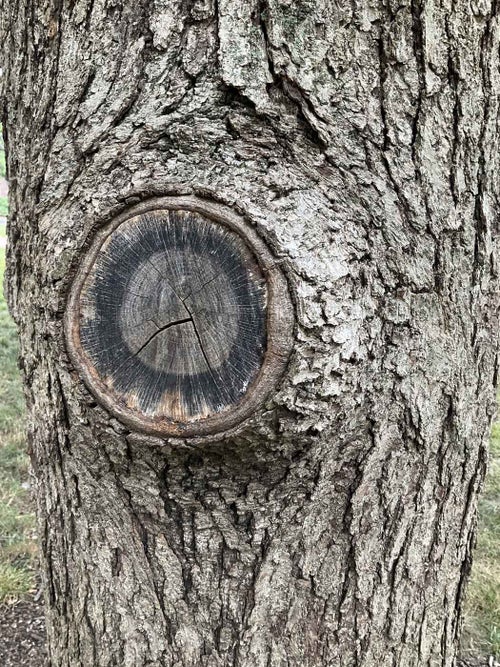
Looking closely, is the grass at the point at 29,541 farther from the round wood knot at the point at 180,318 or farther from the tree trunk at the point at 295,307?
the round wood knot at the point at 180,318

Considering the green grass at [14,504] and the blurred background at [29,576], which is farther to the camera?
the green grass at [14,504]

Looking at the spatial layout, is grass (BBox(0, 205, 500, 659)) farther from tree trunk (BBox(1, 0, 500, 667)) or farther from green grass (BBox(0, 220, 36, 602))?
tree trunk (BBox(1, 0, 500, 667))

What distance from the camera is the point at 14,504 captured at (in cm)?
389

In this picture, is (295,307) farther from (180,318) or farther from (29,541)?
(29,541)

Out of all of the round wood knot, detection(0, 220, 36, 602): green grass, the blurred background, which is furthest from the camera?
detection(0, 220, 36, 602): green grass

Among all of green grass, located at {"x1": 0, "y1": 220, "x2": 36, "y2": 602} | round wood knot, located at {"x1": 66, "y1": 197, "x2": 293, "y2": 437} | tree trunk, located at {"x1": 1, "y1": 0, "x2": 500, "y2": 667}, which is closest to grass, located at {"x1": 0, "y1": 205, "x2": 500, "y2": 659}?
green grass, located at {"x1": 0, "y1": 220, "x2": 36, "y2": 602}

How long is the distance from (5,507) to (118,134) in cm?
305

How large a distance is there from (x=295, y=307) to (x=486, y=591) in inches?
99.1

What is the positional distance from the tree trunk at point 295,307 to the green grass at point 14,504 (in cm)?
164

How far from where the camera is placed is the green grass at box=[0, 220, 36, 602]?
3258 millimetres

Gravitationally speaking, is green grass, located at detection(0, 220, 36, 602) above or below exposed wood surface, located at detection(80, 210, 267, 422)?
below

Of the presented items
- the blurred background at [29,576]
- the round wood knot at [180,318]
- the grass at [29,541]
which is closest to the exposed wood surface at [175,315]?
the round wood knot at [180,318]

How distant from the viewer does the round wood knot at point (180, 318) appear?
1.35 metres

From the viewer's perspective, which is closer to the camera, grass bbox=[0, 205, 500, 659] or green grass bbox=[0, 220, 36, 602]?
grass bbox=[0, 205, 500, 659]
